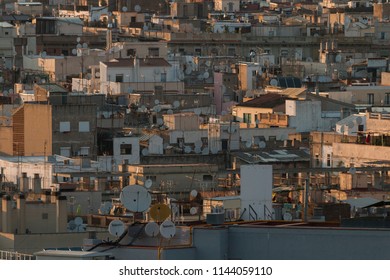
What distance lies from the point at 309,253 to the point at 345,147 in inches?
1038

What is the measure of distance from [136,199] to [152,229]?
13.3 ft

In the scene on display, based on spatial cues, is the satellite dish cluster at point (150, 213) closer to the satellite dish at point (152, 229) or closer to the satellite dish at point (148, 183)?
the satellite dish at point (152, 229)

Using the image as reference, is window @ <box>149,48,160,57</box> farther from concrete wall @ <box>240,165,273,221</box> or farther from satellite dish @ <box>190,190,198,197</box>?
concrete wall @ <box>240,165,273,221</box>

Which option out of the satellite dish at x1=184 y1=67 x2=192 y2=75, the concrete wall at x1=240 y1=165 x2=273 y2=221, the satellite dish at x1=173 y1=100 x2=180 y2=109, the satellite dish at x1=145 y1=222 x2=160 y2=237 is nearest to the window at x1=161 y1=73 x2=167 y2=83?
the satellite dish at x1=184 y1=67 x2=192 y2=75

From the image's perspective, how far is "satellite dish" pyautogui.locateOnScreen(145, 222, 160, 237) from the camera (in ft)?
88.9

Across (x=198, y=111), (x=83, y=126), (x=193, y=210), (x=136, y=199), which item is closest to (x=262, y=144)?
(x=83, y=126)

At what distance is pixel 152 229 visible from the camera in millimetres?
27234

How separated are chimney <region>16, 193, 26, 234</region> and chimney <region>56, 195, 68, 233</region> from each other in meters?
0.40

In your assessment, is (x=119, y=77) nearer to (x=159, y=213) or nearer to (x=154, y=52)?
(x=154, y=52)

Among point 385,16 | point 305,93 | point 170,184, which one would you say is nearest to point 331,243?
point 170,184

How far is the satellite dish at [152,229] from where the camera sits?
27.1 meters

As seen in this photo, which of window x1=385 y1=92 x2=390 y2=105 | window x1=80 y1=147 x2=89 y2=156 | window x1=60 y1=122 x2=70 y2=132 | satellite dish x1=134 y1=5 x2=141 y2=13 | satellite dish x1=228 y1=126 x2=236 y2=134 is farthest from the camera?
satellite dish x1=134 y1=5 x2=141 y2=13

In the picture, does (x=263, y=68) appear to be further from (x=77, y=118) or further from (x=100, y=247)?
(x=100, y=247)

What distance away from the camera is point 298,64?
77.8 meters
